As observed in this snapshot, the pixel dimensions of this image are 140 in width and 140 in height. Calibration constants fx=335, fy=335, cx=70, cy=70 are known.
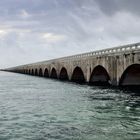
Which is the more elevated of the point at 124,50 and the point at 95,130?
the point at 124,50

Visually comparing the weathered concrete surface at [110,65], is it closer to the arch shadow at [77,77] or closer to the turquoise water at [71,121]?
the arch shadow at [77,77]

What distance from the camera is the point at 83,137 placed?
15.1 meters

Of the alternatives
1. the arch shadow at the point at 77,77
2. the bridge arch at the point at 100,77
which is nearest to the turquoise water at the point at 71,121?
the bridge arch at the point at 100,77

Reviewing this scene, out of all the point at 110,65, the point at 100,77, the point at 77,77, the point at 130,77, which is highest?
the point at 110,65

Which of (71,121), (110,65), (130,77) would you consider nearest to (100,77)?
(110,65)

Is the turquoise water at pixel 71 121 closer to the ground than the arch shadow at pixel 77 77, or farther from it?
closer to the ground

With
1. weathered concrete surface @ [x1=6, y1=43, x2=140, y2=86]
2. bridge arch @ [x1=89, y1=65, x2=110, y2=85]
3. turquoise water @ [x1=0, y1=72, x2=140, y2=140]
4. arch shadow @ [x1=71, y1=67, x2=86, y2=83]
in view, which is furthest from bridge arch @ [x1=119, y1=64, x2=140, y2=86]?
arch shadow @ [x1=71, y1=67, x2=86, y2=83]

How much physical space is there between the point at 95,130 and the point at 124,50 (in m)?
22.2

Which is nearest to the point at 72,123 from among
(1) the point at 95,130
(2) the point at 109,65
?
(1) the point at 95,130

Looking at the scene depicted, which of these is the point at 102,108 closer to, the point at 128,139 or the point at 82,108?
the point at 82,108

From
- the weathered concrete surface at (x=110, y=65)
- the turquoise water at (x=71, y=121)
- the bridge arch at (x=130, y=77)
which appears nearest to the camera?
the turquoise water at (x=71, y=121)

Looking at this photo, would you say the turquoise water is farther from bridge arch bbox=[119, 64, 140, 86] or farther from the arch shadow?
the arch shadow

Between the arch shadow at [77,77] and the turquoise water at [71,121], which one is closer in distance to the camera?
the turquoise water at [71,121]

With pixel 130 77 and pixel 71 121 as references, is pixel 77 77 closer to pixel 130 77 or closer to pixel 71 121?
pixel 130 77
